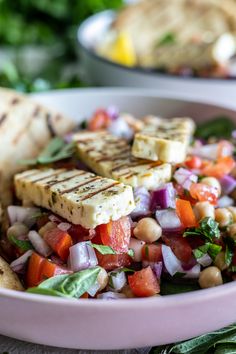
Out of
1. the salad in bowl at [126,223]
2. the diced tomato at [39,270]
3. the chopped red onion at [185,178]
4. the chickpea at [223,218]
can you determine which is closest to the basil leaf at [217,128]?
the salad in bowl at [126,223]

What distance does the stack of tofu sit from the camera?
2.47 metres

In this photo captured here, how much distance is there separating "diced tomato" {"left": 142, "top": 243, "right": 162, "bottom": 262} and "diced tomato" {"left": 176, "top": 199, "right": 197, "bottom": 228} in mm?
186

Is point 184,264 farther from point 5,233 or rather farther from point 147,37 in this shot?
point 147,37

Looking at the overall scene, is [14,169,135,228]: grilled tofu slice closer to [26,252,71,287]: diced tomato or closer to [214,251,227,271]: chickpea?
[26,252,71,287]: diced tomato

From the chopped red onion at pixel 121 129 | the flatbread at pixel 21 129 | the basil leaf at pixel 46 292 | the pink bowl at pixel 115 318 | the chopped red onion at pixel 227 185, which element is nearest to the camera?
the pink bowl at pixel 115 318

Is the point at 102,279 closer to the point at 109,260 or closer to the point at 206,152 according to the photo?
the point at 109,260

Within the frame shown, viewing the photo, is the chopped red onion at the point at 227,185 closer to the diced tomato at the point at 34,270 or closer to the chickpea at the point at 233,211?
the chickpea at the point at 233,211

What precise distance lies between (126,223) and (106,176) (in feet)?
1.34

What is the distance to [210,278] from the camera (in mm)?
2457

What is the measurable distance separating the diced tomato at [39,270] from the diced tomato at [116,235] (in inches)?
7.9

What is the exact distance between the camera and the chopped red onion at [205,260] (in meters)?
2.54

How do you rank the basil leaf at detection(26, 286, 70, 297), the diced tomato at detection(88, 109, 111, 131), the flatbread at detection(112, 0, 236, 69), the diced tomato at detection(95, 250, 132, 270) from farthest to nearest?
the flatbread at detection(112, 0, 236, 69)
the diced tomato at detection(88, 109, 111, 131)
the diced tomato at detection(95, 250, 132, 270)
the basil leaf at detection(26, 286, 70, 297)

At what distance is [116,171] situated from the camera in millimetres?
2818

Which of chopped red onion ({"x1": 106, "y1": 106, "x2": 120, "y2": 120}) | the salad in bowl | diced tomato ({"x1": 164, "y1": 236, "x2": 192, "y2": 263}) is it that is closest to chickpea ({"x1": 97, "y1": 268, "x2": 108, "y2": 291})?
the salad in bowl
